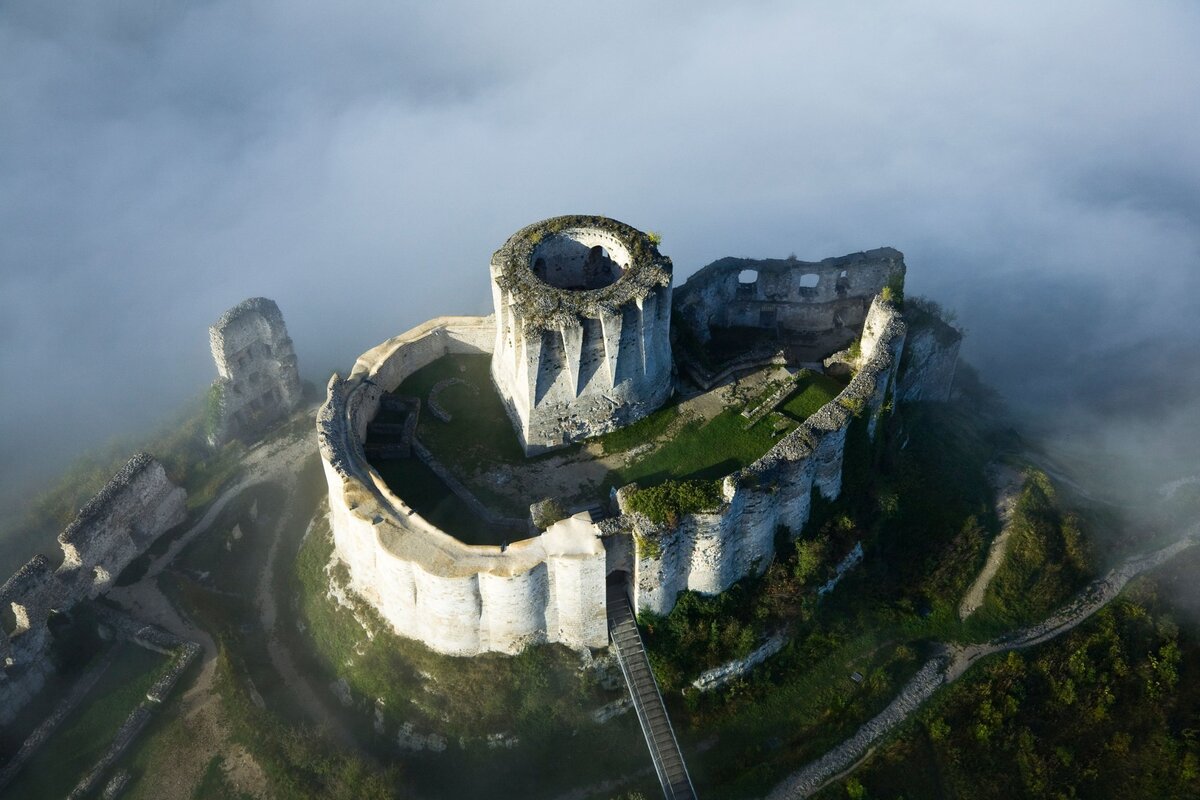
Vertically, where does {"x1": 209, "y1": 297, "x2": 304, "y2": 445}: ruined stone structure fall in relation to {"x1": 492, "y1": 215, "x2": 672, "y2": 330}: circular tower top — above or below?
below

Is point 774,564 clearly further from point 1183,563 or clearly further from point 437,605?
point 1183,563

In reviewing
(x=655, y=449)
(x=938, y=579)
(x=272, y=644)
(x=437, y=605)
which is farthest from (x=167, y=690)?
(x=938, y=579)

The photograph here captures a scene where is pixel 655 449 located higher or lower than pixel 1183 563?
higher

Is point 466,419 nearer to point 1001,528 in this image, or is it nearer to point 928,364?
point 928,364

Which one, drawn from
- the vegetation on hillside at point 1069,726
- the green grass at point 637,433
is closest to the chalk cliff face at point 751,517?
the green grass at point 637,433

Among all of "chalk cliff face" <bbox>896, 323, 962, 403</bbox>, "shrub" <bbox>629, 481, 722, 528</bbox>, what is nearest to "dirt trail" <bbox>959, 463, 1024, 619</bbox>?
"chalk cliff face" <bbox>896, 323, 962, 403</bbox>

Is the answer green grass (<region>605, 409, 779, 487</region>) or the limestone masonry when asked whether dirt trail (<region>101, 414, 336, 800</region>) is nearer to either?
the limestone masonry

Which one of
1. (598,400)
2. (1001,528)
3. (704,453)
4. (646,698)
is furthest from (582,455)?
(1001,528)
